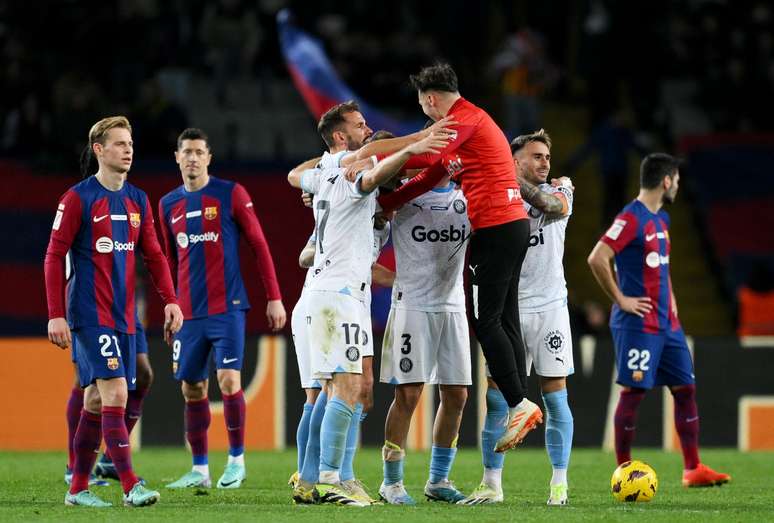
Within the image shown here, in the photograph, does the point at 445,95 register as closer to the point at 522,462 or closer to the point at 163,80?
the point at 522,462

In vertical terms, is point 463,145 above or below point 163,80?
below

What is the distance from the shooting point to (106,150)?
8812mm

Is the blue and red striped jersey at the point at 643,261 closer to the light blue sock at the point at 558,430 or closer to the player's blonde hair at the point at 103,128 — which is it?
the light blue sock at the point at 558,430

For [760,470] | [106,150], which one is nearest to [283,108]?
[760,470]

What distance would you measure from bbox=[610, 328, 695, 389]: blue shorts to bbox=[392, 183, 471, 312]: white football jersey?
6.69 feet

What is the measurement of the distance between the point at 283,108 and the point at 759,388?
26.8 ft

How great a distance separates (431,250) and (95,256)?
81.8 inches

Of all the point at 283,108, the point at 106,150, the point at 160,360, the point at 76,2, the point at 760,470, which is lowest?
the point at 760,470

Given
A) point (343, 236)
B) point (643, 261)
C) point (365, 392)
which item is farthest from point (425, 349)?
point (643, 261)

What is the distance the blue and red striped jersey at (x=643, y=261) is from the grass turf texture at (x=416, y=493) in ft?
4.04

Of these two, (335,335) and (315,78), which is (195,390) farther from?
(315,78)

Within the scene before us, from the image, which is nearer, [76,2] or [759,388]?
[759,388]

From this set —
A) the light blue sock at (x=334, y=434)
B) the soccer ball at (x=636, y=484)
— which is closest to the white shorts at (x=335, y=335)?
the light blue sock at (x=334, y=434)

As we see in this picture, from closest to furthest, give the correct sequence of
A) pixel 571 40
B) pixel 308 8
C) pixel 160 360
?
1. pixel 160 360
2. pixel 308 8
3. pixel 571 40
